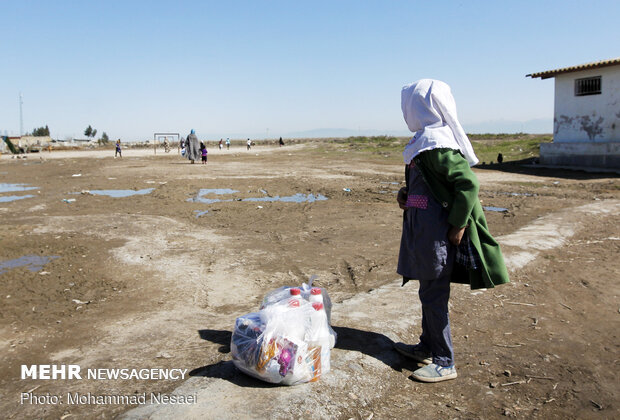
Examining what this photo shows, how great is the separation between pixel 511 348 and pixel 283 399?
1.94 m

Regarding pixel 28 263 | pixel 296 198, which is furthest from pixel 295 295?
pixel 296 198

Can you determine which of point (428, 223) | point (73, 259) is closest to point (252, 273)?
point (73, 259)

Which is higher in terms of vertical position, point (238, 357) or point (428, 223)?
point (428, 223)

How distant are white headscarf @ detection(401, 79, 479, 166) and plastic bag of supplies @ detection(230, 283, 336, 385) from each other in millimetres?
1158

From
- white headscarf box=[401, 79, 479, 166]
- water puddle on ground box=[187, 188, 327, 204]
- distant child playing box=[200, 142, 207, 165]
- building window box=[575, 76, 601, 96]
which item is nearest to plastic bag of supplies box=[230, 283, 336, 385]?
white headscarf box=[401, 79, 479, 166]

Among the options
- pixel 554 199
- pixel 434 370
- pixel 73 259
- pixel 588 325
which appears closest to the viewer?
pixel 434 370

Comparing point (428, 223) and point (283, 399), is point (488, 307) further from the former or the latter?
point (283, 399)

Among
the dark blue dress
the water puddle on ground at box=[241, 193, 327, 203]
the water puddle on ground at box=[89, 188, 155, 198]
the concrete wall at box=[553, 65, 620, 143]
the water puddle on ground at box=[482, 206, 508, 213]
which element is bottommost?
the water puddle on ground at box=[482, 206, 508, 213]

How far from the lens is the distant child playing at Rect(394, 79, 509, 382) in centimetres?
277

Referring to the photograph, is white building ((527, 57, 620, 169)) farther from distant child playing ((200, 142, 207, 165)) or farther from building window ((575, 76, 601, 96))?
distant child playing ((200, 142, 207, 165))

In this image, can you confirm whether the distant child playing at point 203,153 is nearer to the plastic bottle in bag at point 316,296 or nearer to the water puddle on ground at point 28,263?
the water puddle on ground at point 28,263

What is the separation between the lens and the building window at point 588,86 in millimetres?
18841

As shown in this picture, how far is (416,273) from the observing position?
2930 millimetres

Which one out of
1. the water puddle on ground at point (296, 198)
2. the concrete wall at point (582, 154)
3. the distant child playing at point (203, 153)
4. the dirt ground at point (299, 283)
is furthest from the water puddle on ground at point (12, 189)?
the concrete wall at point (582, 154)
